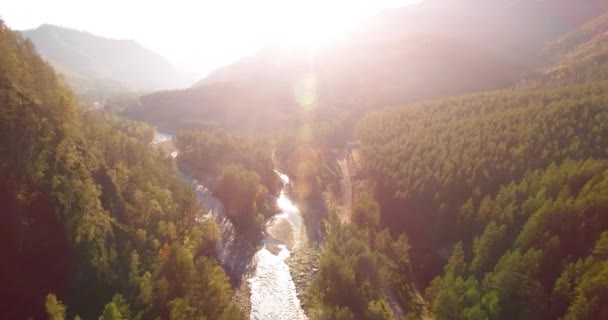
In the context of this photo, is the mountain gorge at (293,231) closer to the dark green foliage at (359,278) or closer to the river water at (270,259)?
the dark green foliage at (359,278)

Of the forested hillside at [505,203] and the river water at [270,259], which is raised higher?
the forested hillside at [505,203]

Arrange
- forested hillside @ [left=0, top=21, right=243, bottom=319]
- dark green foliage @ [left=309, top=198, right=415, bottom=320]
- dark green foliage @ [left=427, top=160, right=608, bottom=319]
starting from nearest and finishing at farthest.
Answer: forested hillside @ [left=0, top=21, right=243, bottom=319]
dark green foliage @ [left=427, top=160, right=608, bottom=319]
dark green foliage @ [left=309, top=198, right=415, bottom=320]

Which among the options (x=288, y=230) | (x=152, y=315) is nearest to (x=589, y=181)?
(x=288, y=230)

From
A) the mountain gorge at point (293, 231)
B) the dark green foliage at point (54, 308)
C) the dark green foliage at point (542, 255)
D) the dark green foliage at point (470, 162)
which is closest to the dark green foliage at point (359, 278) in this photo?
the mountain gorge at point (293, 231)

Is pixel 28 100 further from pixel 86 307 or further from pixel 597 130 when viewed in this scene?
pixel 597 130

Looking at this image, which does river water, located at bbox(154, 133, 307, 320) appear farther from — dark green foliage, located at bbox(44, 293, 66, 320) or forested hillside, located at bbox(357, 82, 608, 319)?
dark green foliage, located at bbox(44, 293, 66, 320)

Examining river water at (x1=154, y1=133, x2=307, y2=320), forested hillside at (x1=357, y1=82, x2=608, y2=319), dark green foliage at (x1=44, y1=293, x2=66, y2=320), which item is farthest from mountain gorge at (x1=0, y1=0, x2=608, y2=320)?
river water at (x1=154, y1=133, x2=307, y2=320)

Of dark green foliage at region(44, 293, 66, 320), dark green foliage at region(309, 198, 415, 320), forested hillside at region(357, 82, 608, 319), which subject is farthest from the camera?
dark green foliage at region(309, 198, 415, 320)
